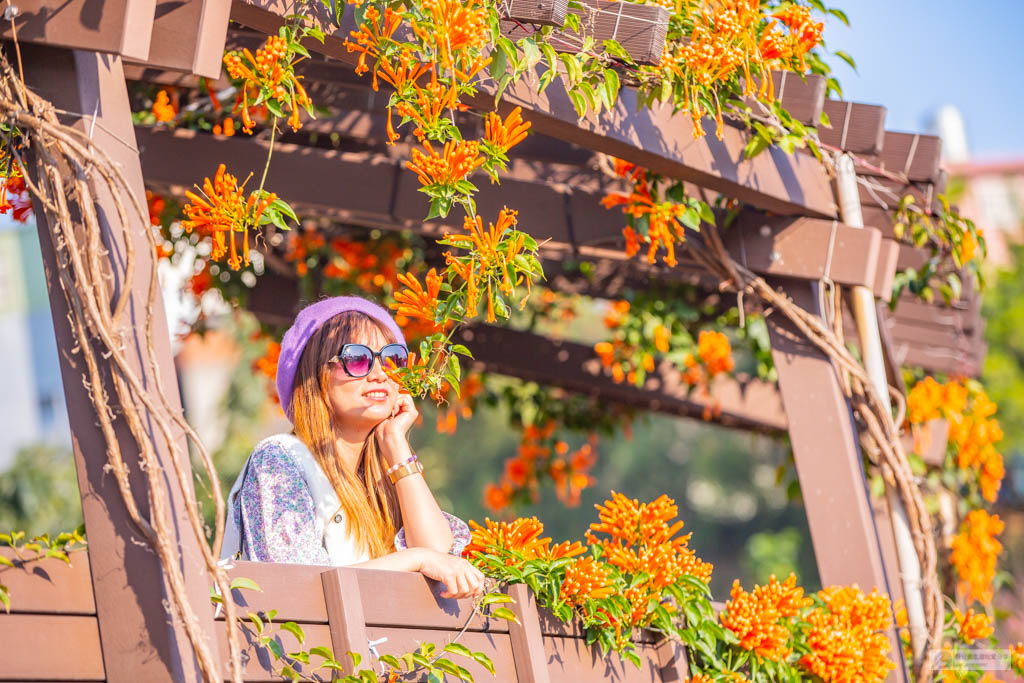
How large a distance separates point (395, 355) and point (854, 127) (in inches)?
65.5

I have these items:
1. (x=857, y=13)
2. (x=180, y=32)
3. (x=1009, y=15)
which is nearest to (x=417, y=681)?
(x=180, y=32)

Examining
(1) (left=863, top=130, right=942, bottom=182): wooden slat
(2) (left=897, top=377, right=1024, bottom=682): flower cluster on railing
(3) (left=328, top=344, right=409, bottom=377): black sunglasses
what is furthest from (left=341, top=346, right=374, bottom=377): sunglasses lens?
(2) (left=897, top=377, right=1024, bottom=682): flower cluster on railing

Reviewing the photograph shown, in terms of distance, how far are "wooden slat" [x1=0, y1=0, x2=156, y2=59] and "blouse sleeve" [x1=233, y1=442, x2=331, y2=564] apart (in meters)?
0.87

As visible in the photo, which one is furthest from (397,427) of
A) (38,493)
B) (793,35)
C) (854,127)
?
(38,493)

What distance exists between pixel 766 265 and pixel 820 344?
276mm

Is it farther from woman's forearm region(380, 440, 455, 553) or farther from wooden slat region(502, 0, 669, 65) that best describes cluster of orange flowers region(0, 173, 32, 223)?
wooden slat region(502, 0, 669, 65)

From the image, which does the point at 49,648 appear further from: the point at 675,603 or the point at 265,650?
the point at 675,603

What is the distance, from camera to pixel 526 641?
2.15m

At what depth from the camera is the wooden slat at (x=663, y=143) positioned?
221 cm

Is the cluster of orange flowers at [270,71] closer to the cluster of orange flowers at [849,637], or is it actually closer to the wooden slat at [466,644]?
the wooden slat at [466,644]

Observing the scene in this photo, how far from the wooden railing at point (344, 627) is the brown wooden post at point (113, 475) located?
0.05 m

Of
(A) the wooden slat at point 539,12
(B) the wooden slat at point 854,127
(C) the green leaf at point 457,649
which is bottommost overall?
(C) the green leaf at point 457,649

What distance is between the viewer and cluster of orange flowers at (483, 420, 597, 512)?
530cm

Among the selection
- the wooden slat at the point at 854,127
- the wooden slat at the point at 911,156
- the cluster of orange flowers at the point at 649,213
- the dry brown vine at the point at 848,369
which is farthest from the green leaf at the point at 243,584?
the wooden slat at the point at 911,156
